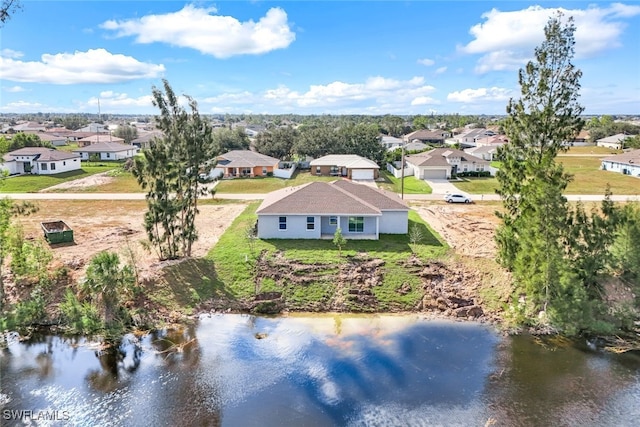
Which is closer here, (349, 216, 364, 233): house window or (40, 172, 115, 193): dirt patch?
(349, 216, 364, 233): house window

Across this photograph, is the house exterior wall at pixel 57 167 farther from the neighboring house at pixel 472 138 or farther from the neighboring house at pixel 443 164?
the neighboring house at pixel 472 138

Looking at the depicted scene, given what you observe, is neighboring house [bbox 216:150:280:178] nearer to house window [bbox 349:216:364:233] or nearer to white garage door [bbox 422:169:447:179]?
white garage door [bbox 422:169:447:179]

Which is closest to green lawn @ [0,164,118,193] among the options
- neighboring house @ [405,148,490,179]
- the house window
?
the house window

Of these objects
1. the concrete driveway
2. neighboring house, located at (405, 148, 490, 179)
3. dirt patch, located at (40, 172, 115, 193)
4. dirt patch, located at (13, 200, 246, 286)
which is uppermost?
neighboring house, located at (405, 148, 490, 179)

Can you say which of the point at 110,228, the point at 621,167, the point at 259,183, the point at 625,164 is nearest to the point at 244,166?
the point at 259,183

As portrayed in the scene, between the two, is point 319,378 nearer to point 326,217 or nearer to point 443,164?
point 326,217

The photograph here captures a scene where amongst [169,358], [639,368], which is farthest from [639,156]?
[169,358]

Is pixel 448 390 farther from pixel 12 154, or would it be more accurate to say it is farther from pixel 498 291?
pixel 12 154
